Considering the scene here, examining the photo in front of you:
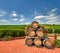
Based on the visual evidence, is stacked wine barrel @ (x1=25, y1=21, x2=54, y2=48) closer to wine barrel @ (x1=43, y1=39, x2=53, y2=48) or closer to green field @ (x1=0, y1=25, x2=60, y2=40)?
wine barrel @ (x1=43, y1=39, x2=53, y2=48)

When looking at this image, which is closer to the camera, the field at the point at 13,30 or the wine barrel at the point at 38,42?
the wine barrel at the point at 38,42

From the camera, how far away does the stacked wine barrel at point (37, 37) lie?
6.17 m

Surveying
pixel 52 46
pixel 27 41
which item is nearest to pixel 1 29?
pixel 27 41

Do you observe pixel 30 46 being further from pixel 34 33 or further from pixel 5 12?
pixel 5 12

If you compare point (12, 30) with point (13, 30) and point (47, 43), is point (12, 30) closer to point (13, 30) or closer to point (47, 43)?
point (13, 30)

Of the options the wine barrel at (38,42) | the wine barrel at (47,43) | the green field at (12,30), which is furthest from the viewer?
the green field at (12,30)

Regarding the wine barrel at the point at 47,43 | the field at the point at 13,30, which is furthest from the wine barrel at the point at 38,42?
the field at the point at 13,30

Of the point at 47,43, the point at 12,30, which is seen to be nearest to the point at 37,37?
the point at 47,43

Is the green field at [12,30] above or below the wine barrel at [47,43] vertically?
above

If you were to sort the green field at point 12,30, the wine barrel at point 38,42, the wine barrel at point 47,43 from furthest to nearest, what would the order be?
1. the green field at point 12,30
2. the wine barrel at point 38,42
3. the wine barrel at point 47,43

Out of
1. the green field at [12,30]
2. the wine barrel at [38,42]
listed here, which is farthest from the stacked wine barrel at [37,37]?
the green field at [12,30]

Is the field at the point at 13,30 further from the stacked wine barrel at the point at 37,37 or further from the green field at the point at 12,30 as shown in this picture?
the stacked wine barrel at the point at 37,37

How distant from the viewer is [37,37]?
638cm

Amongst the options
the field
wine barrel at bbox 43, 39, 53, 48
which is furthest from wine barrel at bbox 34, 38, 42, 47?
the field
